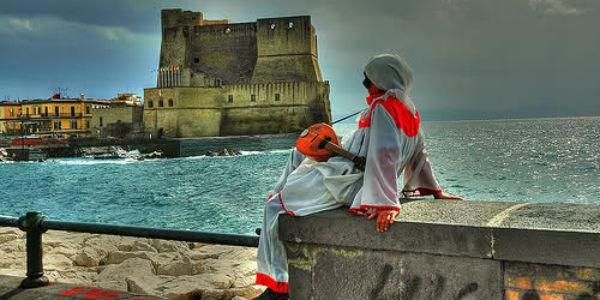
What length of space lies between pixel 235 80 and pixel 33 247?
150ft

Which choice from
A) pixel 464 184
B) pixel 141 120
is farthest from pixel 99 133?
pixel 464 184

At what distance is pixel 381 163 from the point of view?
244 centimetres

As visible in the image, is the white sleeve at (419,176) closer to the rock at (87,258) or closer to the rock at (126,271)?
the rock at (126,271)

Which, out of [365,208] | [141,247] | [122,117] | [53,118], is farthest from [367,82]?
[53,118]

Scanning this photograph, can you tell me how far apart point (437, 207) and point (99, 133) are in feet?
149

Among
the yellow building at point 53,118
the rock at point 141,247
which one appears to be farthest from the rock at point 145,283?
the yellow building at point 53,118

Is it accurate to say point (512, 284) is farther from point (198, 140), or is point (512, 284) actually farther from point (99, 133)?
point (99, 133)

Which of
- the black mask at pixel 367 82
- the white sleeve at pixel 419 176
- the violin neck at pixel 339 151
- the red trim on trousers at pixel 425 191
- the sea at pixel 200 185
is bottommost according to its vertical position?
the sea at pixel 200 185

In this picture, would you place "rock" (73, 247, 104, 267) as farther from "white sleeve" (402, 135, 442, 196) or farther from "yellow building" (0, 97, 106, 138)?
"yellow building" (0, 97, 106, 138)

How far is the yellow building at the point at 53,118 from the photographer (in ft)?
172

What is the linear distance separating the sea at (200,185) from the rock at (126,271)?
10.2 metres

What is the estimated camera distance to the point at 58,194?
2639cm

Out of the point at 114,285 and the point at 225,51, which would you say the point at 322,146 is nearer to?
the point at 114,285

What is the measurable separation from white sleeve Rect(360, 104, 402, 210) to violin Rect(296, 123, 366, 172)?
0.29 feet
